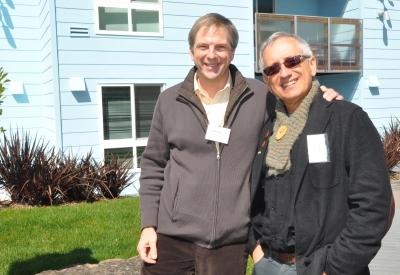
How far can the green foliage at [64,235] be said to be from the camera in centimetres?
466

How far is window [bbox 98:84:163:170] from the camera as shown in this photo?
30.3ft

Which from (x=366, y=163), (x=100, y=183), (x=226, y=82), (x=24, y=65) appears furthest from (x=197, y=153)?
(x=24, y=65)

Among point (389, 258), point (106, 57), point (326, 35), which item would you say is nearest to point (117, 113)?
point (106, 57)

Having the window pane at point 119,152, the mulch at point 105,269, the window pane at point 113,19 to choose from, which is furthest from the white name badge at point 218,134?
the window pane at point 113,19

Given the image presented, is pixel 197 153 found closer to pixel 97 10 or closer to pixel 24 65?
pixel 97 10

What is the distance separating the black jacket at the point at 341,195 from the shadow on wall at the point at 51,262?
10.7 ft

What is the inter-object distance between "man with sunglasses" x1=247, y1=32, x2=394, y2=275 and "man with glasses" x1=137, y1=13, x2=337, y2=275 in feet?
0.49

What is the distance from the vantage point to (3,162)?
7504 millimetres

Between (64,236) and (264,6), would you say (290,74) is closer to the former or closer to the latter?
(64,236)

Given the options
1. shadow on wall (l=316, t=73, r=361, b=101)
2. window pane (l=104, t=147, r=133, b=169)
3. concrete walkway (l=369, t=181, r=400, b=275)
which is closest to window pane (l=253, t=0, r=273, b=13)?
shadow on wall (l=316, t=73, r=361, b=101)

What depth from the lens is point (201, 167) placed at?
2.45 metres

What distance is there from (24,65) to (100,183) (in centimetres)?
396

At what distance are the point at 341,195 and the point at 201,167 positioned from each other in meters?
0.82

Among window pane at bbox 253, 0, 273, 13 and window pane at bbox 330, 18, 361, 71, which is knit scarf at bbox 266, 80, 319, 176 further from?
window pane at bbox 253, 0, 273, 13
